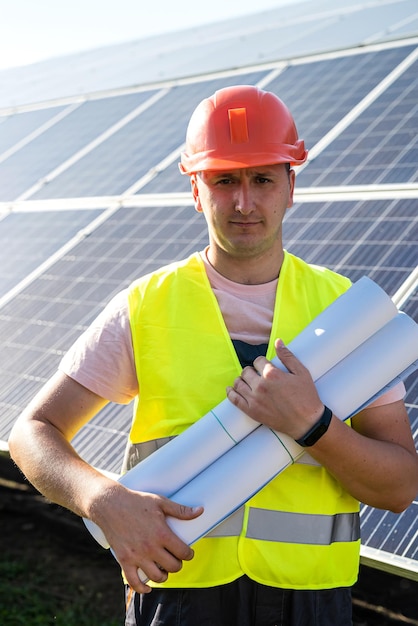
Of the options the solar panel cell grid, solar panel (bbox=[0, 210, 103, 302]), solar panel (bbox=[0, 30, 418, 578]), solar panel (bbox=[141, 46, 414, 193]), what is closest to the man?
solar panel (bbox=[0, 30, 418, 578])

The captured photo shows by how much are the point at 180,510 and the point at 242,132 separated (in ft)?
3.79

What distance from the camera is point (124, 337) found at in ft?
8.93

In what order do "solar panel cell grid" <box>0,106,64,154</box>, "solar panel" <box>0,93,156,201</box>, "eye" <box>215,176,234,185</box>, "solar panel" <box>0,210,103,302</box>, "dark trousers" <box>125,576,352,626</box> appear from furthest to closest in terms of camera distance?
"solar panel cell grid" <box>0,106,64,154</box>, "solar panel" <box>0,93,156,201</box>, "solar panel" <box>0,210,103,302</box>, "eye" <box>215,176,234,185</box>, "dark trousers" <box>125,576,352,626</box>

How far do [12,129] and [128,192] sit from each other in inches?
162

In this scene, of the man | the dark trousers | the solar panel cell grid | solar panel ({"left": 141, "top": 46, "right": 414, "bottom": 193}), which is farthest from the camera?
the solar panel cell grid

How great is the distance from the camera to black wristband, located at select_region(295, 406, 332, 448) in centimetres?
244

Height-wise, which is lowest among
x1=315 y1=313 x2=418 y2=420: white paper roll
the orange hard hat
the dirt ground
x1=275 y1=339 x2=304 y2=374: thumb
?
the dirt ground

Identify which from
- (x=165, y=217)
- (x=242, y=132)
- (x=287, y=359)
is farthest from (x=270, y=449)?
(x=165, y=217)

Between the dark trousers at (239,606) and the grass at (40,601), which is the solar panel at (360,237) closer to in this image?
the dark trousers at (239,606)

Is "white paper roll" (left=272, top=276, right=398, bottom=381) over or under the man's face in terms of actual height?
under

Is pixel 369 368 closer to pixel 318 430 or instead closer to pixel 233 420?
pixel 318 430

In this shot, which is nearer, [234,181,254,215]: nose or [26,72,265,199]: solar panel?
[234,181,254,215]: nose

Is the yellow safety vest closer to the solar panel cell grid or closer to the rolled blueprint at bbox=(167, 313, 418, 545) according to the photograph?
the rolled blueprint at bbox=(167, 313, 418, 545)

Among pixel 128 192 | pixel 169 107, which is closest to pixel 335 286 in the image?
pixel 128 192
